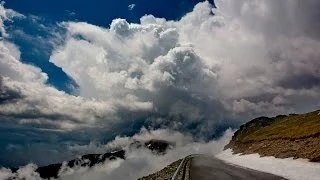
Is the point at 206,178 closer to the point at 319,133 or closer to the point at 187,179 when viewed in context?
the point at 187,179

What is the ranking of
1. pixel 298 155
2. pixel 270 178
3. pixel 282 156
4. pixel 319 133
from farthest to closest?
pixel 319 133 < pixel 282 156 < pixel 298 155 < pixel 270 178

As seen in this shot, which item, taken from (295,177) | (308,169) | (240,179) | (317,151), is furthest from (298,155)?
(240,179)

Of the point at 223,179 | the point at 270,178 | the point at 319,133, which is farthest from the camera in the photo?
the point at 319,133

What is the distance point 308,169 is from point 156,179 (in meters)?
19.3

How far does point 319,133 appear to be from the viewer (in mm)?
81312

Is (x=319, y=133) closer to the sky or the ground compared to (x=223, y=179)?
closer to the sky

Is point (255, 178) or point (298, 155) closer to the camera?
point (255, 178)

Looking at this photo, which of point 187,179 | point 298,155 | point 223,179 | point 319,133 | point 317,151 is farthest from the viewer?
point 319,133

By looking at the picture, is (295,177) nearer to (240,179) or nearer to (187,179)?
(240,179)

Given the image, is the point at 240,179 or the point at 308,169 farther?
the point at 308,169

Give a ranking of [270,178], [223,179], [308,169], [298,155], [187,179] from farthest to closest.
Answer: [298,155], [308,169], [270,178], [223,179], [187,179]

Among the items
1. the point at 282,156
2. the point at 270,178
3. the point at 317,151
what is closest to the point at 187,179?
the point at 270,178

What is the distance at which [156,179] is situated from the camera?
1483 inches

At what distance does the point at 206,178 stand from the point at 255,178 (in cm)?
498
